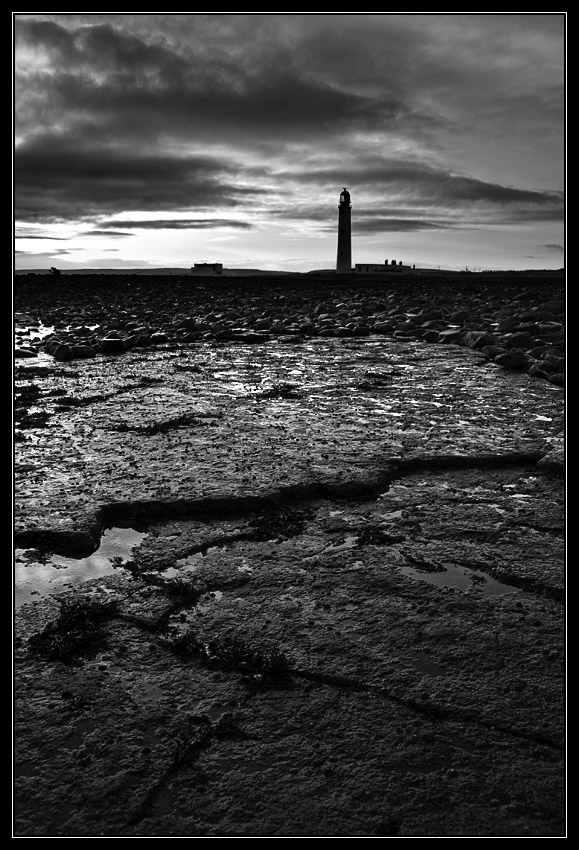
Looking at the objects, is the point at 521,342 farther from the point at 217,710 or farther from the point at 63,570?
the point at 217,710

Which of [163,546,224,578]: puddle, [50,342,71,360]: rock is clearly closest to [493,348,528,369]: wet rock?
[50,342,71,360]: rock

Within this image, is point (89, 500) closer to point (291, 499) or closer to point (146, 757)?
point (291, 499)

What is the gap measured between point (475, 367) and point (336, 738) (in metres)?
6.09

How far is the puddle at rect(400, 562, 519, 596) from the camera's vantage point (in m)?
2.39

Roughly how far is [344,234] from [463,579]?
50.7 metres

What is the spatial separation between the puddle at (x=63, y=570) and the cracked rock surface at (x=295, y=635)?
0.03 metres

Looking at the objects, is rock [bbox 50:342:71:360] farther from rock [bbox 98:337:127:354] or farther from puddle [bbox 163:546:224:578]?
puddle [bbox 163:546:224:578]

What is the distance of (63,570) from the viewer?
8.35ft

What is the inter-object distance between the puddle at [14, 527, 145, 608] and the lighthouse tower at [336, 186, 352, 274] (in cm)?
4955

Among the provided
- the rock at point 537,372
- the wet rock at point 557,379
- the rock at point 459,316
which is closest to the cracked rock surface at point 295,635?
the wet rock at point 557,379

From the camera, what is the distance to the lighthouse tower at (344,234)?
50.7 meters

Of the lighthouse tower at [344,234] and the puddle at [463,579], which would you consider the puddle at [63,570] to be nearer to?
the puddle at [463,579]

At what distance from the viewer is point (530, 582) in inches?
95.8

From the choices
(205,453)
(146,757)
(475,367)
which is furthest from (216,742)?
(475,367)
